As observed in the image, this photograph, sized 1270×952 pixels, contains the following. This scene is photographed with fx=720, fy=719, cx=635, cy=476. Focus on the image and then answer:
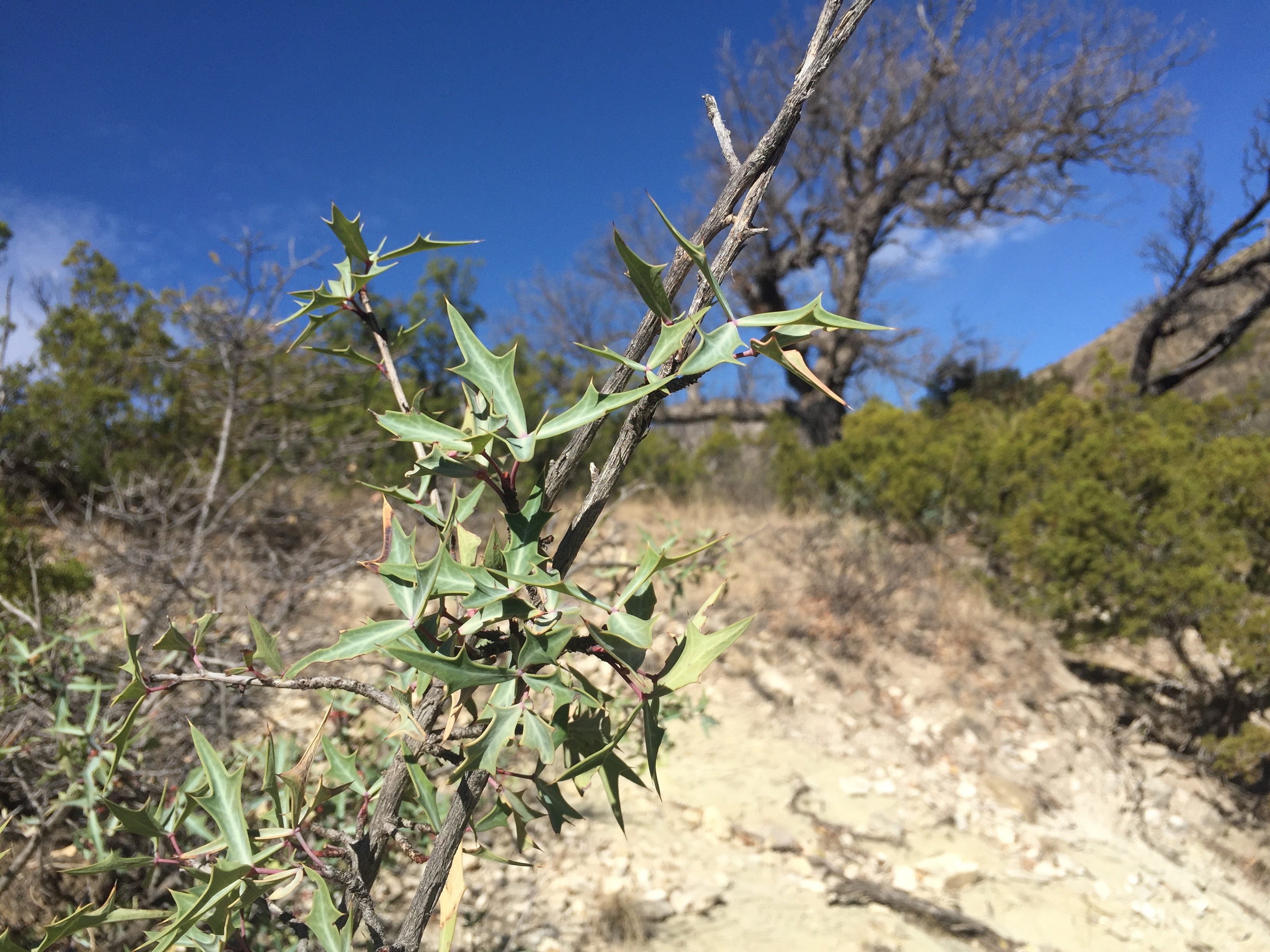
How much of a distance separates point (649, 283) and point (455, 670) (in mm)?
248

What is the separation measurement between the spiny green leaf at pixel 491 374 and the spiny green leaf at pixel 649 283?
10cm

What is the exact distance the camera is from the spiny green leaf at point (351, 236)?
0.54 m

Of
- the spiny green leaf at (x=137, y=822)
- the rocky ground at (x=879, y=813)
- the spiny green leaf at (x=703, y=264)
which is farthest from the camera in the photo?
the rocky ground at (x=879, y=813)

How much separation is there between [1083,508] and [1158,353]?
19.7 metres

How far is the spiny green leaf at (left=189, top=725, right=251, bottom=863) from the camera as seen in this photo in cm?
51

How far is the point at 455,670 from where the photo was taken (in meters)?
0.41

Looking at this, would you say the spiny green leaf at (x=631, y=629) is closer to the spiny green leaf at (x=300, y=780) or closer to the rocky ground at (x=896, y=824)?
the spiny green leaf at (x=300, y=780)

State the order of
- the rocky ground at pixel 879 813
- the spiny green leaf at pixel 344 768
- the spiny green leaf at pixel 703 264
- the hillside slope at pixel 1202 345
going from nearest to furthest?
the spiny green leaf at pixel 703 264
the spiny green leaf at pixel 344 768
the rocky ground at pixel 879 813
the hillside slope at pixel 1202 345

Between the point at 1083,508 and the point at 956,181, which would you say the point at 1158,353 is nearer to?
the point at 956,181

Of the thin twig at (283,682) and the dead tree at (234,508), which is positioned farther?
the dead tree at (234,508)

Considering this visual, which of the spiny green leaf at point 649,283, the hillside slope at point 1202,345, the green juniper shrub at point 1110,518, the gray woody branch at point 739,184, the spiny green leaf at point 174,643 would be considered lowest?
the spiny green leaf at point 174,643

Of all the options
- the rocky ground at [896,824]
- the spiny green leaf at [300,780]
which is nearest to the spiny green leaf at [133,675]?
the spiny green leaf at [300,780]

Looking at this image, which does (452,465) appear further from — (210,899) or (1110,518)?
(1110,518)

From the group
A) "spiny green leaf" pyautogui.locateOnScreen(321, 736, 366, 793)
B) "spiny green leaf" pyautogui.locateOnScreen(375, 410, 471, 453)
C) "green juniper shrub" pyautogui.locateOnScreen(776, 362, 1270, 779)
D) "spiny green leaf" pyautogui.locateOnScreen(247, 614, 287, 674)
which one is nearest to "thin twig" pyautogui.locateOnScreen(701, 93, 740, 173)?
"spiny green leaf" pyautogui.locateOnScreen(375, 410, 471, 453)
